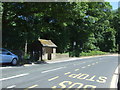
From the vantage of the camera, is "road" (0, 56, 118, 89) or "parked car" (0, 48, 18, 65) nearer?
"road" (0, 56, 118, 89)

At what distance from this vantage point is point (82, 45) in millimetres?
49688

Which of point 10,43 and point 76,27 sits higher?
point 76,27

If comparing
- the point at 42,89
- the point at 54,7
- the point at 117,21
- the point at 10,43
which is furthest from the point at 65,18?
the point at 117,21

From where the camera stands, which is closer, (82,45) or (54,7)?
(54,7)

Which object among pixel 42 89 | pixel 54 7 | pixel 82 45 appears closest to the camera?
pixel 42 89

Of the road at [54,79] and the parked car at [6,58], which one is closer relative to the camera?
the road at [54,79]

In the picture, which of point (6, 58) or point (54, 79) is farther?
point (6, 58)

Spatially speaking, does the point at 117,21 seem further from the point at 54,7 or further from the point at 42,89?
the point at 42,89

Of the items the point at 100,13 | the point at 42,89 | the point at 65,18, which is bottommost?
the point at 42,89

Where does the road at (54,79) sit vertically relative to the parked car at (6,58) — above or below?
below

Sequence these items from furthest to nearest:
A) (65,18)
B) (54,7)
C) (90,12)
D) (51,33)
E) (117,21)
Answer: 1. (117,21)
2. (90,12)
3. (51,33)
4. (65,18)
5. (54,7)

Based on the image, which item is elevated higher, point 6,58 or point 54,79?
point 6,58

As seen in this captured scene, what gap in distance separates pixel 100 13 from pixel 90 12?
3028mm

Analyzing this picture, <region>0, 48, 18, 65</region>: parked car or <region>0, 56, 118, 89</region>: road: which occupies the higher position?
<region>0, 48, 18, 65</region>: parked car
